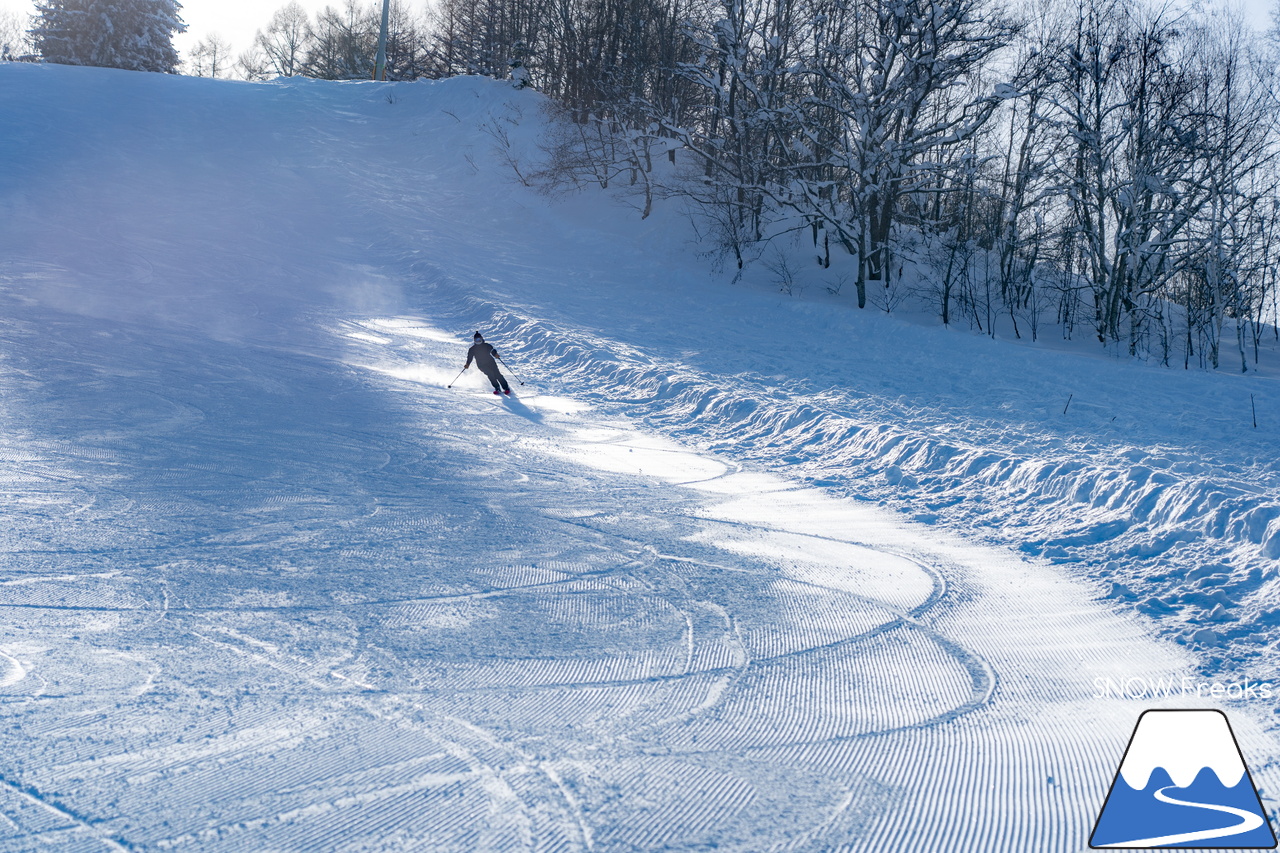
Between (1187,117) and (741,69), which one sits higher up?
(741,69)

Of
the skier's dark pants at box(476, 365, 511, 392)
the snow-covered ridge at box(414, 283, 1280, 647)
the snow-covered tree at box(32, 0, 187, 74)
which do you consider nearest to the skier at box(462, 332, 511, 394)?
the skier's dark pants at box(476, 365, 511, 392)

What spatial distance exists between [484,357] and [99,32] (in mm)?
48334

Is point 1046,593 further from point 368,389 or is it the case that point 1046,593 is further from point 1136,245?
point 1136,245

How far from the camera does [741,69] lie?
25891mm

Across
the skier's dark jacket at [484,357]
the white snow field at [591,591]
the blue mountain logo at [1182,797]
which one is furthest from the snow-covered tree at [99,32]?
the blue mountain logo at [1182,797]

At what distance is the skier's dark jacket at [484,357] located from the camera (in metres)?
13.2

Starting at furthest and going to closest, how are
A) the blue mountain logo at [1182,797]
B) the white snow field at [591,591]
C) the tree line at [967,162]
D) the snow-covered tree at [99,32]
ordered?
the snow-covered tree at [99,32]
the tree line at [967,162]
the white snow field at [591,591]
the blue mountain logo at [1182,797]

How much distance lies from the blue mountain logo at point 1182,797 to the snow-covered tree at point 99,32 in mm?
58198

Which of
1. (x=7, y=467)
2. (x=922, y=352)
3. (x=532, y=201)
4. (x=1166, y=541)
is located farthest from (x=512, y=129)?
(x=1166, y=541)

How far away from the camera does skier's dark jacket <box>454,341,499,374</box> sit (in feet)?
43.4

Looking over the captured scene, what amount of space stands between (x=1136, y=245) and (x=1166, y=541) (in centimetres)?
2042

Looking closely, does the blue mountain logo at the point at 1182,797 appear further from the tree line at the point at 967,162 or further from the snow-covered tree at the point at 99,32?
the snow-covered tree at the point at 99,32

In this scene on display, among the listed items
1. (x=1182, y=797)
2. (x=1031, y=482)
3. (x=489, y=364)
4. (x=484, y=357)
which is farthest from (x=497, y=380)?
(x=1182, y=797)

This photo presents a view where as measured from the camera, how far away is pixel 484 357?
523 inches
